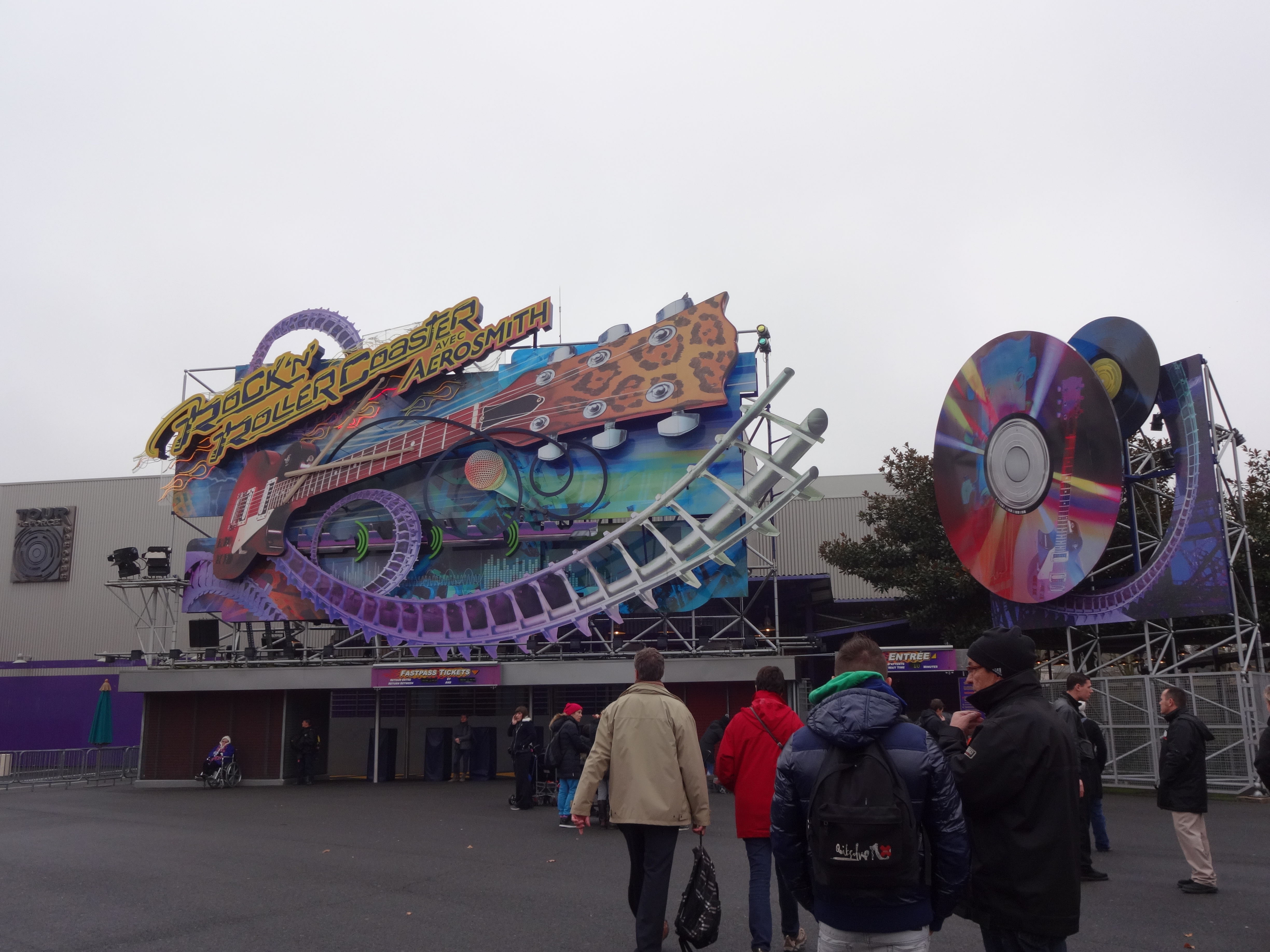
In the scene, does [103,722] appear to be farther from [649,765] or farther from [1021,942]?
[1021,942]

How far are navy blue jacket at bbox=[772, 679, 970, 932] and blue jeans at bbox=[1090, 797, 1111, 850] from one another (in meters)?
7.36

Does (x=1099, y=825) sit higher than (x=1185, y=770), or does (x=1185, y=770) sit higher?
(x=1185, y=770)

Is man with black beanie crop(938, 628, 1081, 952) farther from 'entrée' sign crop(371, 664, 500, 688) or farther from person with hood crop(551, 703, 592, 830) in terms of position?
'entrée' sign crop(371, 664, 500, 688)

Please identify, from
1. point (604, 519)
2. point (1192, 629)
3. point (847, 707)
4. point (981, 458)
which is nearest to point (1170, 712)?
point (847, 707)

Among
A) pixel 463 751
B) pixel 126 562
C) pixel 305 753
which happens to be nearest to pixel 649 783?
pixel 463 751

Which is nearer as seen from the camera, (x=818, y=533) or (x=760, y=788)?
(x=760, y=788)

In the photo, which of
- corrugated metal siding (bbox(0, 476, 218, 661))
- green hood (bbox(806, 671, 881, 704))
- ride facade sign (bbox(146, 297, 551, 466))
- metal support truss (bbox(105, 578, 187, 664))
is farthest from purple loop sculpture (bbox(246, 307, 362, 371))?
green hood (bbox(806, 671, 881, 704))

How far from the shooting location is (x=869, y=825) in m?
3.61

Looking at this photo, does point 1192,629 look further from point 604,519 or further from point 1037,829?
point 1037,829

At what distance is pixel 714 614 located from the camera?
24938 millimetres

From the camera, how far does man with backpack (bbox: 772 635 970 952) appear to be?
362cm

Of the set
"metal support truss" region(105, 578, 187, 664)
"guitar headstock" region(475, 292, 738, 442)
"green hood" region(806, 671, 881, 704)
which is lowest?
"green hood" region(806, 671, 881, 704)

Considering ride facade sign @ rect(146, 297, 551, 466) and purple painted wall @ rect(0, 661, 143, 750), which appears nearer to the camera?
ride facade sign @ rect(146, 297, 551, 466)

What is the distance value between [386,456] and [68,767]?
525 inches
